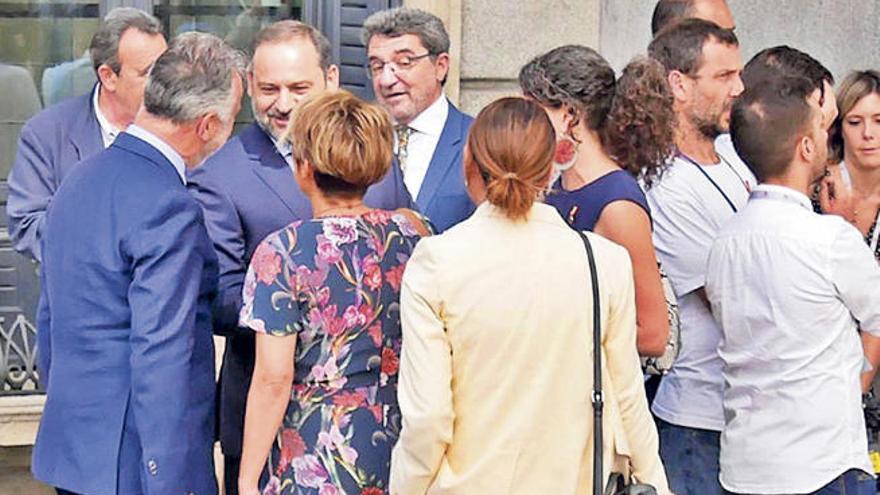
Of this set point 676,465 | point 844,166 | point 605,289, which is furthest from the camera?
point 844,166

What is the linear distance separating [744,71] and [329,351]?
1.79m

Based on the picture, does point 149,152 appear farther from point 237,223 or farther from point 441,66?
point 441,66

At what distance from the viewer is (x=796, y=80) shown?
4.25m

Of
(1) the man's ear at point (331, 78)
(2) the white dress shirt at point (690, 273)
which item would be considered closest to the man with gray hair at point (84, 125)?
(1) the man's ear at point (331, 78)

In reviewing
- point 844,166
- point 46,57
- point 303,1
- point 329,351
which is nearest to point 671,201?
point 844,166

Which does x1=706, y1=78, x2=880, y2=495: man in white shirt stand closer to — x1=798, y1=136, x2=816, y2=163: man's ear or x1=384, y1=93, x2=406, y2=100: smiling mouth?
x1=798, y1=136, x2=816, y2=163: man's ear

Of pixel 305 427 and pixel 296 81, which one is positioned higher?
pixel 296 81

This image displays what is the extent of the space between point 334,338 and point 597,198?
2.58 ft

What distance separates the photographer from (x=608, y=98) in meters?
4.13

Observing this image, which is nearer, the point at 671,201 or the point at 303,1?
the point at 671,201

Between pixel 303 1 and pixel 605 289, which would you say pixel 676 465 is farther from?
pixel 303 1

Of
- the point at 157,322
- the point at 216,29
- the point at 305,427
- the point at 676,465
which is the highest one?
the point at 216,29

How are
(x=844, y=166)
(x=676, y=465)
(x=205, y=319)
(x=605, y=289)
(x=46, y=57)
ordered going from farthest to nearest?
(x=46, y=57)
(x=844, y=166)
(x=676, y=465)
(x=205, y=319)
(x=605, y=289)

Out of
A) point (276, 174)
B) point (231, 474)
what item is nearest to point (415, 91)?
point (276, 174)
